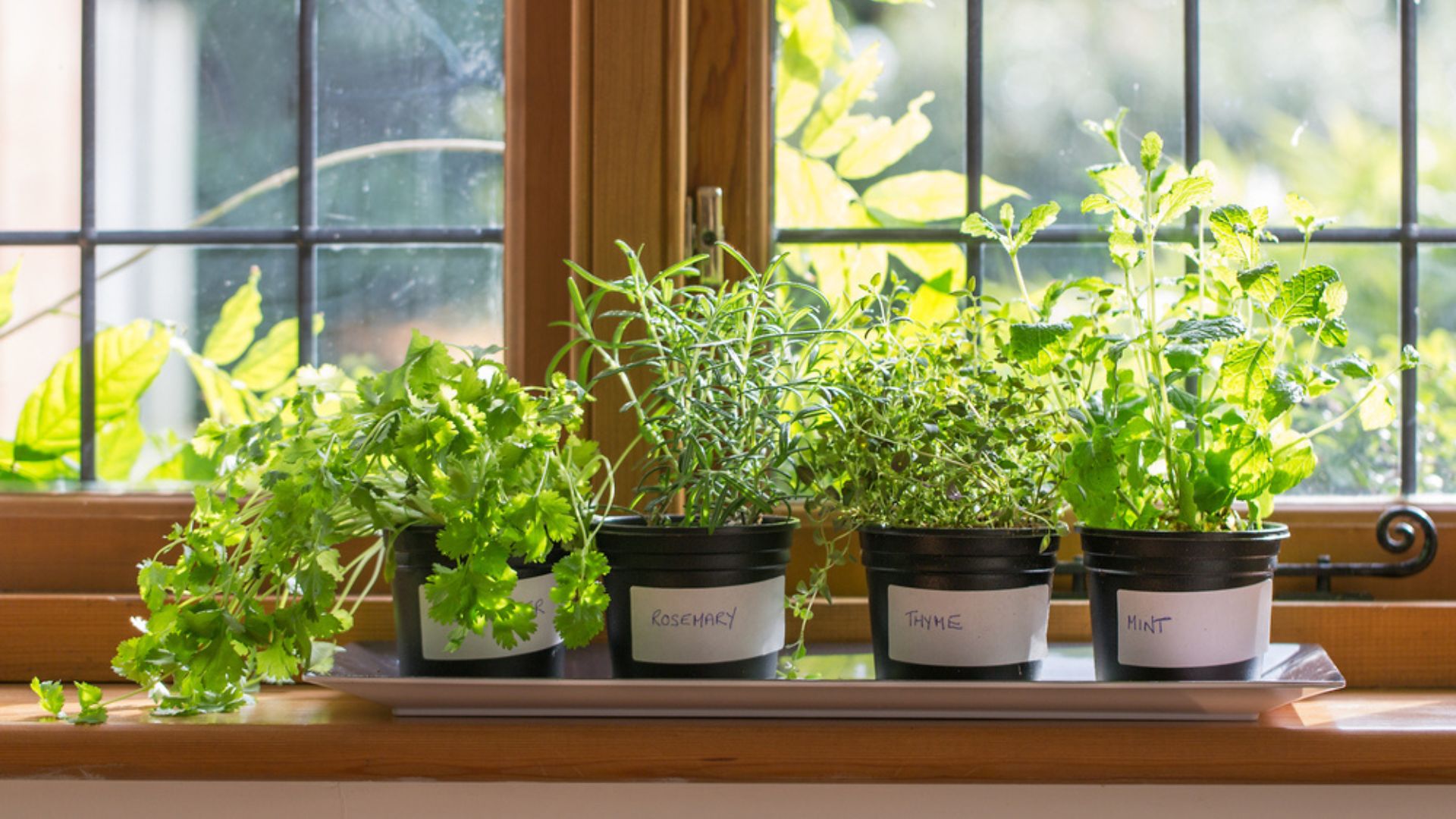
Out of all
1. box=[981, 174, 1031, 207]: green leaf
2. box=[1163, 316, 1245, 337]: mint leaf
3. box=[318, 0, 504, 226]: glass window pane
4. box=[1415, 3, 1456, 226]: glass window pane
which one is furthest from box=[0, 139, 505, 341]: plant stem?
box=[1415, 3, 1456, 226]: glass window pane

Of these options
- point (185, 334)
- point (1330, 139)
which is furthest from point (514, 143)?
point (1330, 139)

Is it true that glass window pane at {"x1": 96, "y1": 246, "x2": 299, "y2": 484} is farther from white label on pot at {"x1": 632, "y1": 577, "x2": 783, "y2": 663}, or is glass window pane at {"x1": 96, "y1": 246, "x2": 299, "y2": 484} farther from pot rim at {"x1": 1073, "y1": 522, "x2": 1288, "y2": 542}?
pot rim at {"x1": 1073, "y1": 522, "x2": 1288, "y2": 542}

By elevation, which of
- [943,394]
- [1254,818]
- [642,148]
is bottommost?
[1254,818]

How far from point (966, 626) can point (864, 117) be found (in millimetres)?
620

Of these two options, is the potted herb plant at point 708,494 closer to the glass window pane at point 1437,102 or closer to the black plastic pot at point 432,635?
the black plastic pot at point 432,635

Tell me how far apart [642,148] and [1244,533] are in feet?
2.22

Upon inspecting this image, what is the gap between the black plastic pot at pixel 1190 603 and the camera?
34.2 inches

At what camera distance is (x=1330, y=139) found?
1.23 metres

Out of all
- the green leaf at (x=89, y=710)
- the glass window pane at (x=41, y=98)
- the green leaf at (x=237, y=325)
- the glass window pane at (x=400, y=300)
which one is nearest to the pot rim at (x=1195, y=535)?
the glass window pane at (x=400, y=300)

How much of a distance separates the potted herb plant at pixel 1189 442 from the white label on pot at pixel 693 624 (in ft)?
0.95

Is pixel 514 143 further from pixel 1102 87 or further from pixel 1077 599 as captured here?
pixel 1077 599

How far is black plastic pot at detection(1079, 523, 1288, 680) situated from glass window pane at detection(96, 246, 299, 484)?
3.05ft

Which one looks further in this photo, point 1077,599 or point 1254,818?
point 1077,599

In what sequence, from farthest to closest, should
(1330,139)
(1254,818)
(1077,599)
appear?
(1330,139) → (1077,599) → (1254,818)
